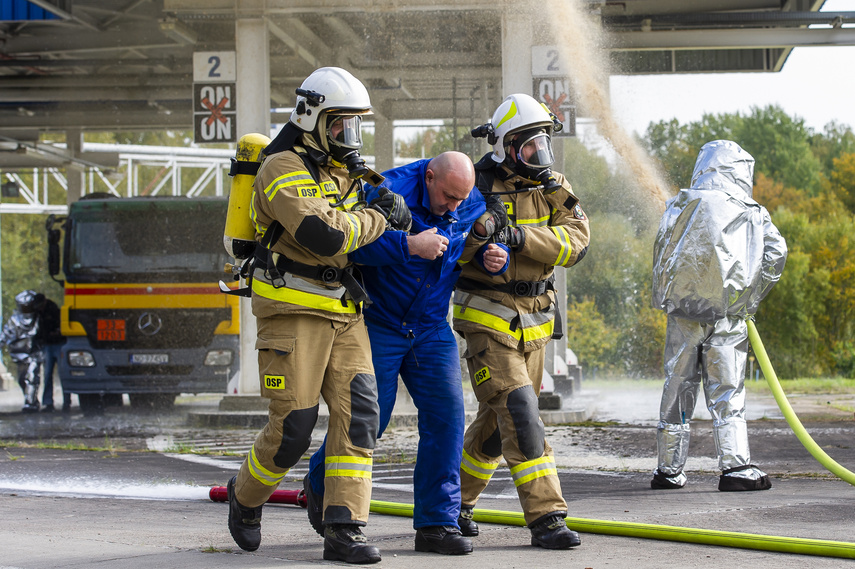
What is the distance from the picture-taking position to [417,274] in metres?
4.32

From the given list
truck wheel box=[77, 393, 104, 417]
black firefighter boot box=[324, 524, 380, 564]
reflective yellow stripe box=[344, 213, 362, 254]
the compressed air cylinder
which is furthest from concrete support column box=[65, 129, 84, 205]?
black firefighter boot box=[324, 524, 380, 564]

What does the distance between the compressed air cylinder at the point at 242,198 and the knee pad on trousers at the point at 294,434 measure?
81 cm

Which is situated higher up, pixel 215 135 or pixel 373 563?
pixel 215 135

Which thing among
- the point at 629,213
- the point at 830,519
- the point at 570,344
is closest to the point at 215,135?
the point at 629,213

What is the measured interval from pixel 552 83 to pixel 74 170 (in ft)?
53.6

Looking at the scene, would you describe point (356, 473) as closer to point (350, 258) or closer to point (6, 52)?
point (350, 258)

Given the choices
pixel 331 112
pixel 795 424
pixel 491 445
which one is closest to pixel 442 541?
pixel 491 445

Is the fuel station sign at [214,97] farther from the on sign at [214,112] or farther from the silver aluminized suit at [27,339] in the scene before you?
the silver aluminized suit at [27,339]

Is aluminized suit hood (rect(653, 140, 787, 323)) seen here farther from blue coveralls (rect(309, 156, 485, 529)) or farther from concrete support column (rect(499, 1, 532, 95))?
concrete support column (rect(499, 1, 532, 95))

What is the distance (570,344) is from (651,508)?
1613 centimetres

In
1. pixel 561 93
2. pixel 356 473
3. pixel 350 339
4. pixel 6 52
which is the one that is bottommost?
pixel 356 473

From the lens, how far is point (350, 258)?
165 inches

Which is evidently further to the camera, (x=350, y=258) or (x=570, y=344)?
(x=570, y=344)

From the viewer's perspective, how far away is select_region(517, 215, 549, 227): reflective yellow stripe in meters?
4.69
